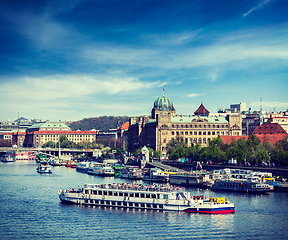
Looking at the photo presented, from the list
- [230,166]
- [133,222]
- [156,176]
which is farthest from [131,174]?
[133,222]

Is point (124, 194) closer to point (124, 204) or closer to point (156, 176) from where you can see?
point (124, 204)

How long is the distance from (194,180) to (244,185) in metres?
17.4

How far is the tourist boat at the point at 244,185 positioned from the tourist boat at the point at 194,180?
5688 millimetres

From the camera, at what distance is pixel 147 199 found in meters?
80.4

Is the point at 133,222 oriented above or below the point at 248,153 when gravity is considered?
below

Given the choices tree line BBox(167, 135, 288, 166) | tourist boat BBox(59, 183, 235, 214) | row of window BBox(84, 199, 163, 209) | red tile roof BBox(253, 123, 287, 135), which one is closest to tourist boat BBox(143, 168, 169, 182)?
tree line BBox(167, 135, 288, 166)

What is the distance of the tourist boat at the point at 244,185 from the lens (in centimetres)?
10188

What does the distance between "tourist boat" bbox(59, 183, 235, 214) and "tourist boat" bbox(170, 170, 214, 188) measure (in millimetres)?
34579

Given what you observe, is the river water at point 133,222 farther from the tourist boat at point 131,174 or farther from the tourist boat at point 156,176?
the tourist boat at point 131,174

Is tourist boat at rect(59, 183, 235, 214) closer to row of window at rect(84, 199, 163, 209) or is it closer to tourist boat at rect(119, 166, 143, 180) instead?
row of window at rect(84, 199, 163, 209)

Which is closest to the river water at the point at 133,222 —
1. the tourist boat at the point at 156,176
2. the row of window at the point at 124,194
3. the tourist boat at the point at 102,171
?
the row of window at the point at 124,194

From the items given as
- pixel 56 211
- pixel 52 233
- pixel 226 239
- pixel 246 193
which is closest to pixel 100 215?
pixel 56 211

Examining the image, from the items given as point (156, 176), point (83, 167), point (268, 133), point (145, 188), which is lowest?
point (156, 176)

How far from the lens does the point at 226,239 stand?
61.4 metres
